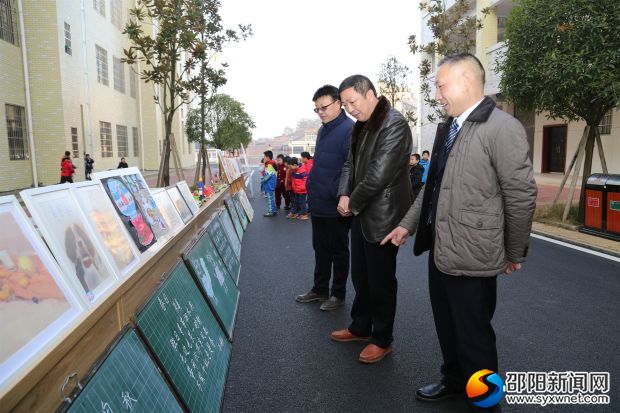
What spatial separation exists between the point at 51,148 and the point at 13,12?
16.6ft

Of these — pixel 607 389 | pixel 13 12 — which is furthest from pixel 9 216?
pixel 13 12

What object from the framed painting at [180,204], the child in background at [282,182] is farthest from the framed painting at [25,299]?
the child in background at [282,182]

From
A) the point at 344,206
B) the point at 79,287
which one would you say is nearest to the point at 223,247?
the point at 344,206

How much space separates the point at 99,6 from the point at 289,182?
62.1 feet

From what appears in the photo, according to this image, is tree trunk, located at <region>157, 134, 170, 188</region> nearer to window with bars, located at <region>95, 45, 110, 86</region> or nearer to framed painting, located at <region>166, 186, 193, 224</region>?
framed painting, located at <region>166, 186, 193, 224</region>

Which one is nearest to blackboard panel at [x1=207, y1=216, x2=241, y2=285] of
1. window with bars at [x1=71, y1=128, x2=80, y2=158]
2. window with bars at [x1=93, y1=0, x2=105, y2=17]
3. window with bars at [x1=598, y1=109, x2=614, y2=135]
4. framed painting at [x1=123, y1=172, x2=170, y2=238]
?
framed painting at [x1=123, y1=172, x2=170, y2=238]

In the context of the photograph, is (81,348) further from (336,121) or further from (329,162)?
(336,121)

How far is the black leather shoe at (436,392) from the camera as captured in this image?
2.89 meters

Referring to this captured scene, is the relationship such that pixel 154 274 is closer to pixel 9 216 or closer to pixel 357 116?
pixel 9 216

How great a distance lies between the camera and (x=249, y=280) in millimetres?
5758

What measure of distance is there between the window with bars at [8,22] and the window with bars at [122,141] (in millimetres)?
10359

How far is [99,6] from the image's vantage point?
24.4 meters

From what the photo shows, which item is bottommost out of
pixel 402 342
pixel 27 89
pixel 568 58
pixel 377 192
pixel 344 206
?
pixel 402 342

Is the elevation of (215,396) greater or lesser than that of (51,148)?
lesser
